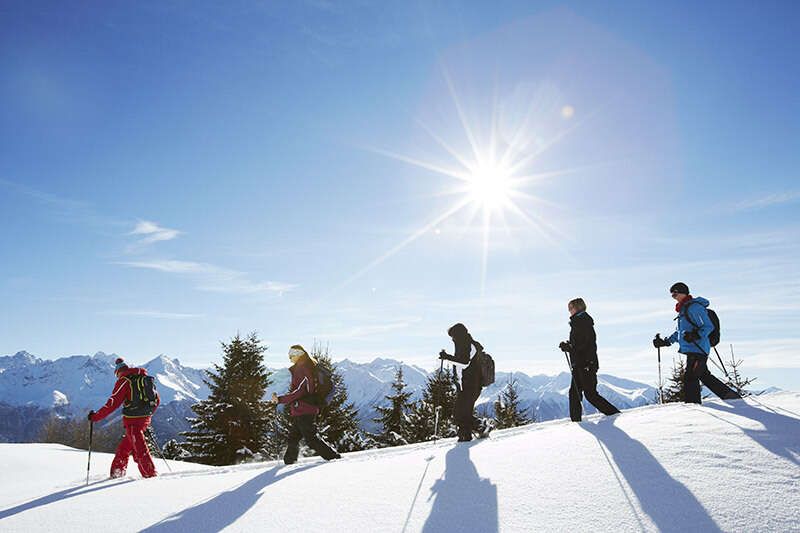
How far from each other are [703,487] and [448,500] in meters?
2.43

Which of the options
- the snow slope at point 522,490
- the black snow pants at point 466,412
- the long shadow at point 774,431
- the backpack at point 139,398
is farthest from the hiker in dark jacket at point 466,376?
the backpack at point 139,398

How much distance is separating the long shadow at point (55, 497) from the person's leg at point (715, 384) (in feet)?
34.9

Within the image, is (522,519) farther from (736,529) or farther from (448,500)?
(736,529)

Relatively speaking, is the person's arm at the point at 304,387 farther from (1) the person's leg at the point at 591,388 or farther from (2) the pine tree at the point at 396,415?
(2) the pine tree at the point at 396,415

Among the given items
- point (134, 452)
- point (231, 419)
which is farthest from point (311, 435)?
point (231, 419)

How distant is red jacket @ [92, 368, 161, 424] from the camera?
7793mm

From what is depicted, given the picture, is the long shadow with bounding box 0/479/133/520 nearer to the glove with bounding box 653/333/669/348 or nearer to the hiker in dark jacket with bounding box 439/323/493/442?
the hiker in dark jacket with bounding box 439/323/493/442

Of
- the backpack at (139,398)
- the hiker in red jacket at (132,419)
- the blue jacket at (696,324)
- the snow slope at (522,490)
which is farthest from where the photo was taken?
the blue jacket at (696,324)

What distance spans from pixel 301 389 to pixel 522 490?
480cm

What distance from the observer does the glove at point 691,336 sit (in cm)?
838

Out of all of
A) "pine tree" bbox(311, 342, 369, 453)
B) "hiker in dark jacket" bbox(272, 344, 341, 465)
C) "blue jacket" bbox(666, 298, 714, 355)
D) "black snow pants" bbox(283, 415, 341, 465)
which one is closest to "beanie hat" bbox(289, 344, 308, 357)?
"hiker in dark jacket" bbox(272, 344, 341, 465)

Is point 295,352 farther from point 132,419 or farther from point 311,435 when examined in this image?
point 132,419

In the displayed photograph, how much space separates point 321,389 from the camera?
838 centimetres

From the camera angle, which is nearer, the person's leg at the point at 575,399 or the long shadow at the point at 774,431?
the long shadow at the point at 774,431
